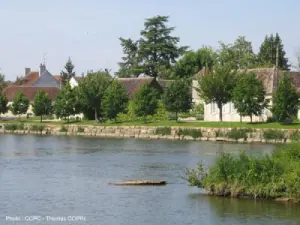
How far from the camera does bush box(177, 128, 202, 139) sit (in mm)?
70625

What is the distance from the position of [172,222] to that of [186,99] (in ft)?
170

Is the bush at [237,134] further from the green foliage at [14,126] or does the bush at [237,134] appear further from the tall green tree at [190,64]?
the tall green tree at [190,64]

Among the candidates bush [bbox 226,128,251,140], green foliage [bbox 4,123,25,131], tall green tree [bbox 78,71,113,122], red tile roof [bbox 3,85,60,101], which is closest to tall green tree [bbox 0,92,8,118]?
red tile roof [bbox 3,85,60,101]

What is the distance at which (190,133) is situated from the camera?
Result: 71.2 m

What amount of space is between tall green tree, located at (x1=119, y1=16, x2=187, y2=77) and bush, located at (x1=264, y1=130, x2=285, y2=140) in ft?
146

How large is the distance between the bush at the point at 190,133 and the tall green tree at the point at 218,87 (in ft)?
23.7

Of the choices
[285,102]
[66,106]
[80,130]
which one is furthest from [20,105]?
[285,102]

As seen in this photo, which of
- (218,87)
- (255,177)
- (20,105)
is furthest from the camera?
(20,105)

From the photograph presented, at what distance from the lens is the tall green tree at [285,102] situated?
224 feet

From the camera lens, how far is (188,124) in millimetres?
74375

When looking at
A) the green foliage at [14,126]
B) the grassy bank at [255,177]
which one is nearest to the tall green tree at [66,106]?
the green foliage at [14,126]

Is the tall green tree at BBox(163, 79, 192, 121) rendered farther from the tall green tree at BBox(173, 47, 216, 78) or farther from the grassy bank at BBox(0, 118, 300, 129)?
the tall green tree at BBox(173, 47, 216, 78)

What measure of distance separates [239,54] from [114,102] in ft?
124

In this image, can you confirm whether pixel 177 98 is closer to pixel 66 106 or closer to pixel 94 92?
pixel 94 92
